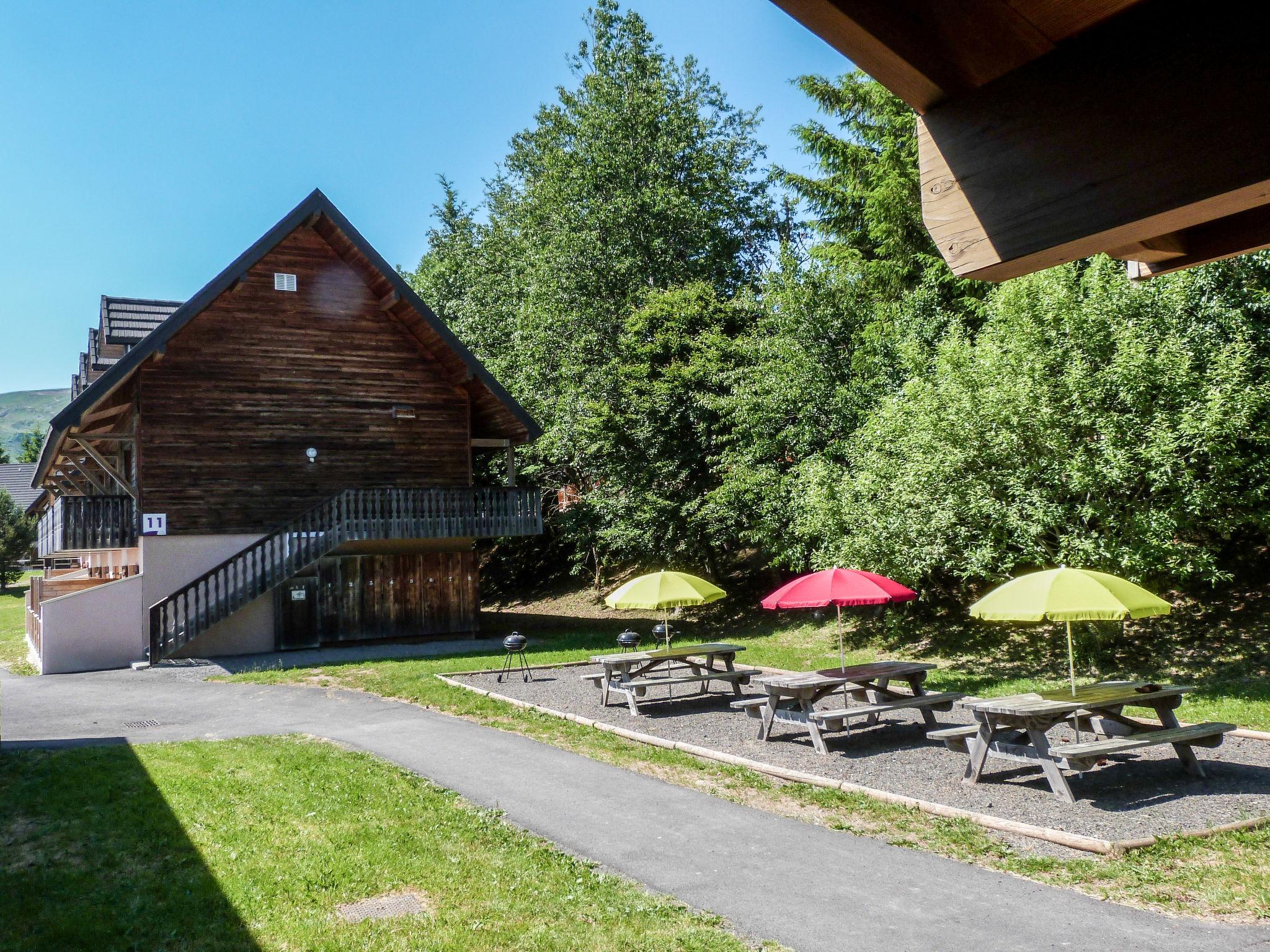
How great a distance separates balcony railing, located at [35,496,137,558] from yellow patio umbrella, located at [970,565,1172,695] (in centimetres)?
1980

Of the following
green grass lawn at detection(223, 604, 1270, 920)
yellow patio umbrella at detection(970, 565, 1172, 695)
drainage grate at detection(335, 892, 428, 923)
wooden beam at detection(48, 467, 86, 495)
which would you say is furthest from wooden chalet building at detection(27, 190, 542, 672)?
drainage grate at detection(335, 892, 428, 923)

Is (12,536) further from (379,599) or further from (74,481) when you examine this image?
(379,599)

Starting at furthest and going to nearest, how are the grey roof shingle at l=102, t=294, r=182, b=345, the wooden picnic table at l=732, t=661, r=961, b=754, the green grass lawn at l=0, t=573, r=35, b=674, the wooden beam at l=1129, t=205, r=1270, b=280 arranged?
the grey roof shingle at l=102, t=294, r=182, b=345 → the green grass lawn at l=0, t=573, r=35, b=674 → the wooden picnic table at l=732, t=661, r=961, b=754 → the wooden beam at l=1129, t=205, r=1270, b=280

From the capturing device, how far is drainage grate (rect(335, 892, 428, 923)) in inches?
223

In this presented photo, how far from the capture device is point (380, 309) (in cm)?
2336

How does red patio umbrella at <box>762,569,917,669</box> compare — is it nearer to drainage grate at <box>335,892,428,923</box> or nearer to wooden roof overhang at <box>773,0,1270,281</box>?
drainage grate at <box>335,892,428,923</box>

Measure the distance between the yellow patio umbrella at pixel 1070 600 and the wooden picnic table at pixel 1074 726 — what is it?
359 millimetres

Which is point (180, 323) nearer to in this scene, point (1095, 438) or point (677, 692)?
point (677, 692)

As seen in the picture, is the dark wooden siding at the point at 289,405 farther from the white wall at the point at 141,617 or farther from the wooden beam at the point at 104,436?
the wooden beam at the point at 104,436

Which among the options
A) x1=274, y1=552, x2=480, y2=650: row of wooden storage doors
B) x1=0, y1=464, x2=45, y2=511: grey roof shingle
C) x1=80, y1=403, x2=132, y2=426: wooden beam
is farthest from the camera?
x1=0, y1=464, x2=45, y2=511: grey roof shingle

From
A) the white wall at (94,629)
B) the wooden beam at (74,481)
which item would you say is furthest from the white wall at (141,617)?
the wooden beam at (74,481)

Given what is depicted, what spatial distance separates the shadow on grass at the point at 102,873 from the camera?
5422 mm

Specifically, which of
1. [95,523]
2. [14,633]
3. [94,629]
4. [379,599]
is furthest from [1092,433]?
[14,633]

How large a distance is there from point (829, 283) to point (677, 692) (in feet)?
38.4
